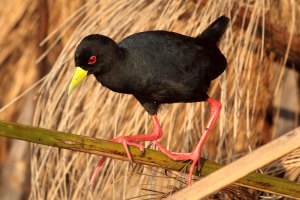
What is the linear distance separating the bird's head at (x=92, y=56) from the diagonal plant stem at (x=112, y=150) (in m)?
0.38

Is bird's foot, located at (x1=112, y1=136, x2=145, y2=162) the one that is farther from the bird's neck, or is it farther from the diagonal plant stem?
the bird's neck

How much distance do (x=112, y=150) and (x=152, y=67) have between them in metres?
0.48

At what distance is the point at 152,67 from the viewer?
202 cm

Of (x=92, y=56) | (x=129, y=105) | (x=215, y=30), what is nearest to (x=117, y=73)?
(x=92, y=56)

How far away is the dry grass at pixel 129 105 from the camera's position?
91.8 inches

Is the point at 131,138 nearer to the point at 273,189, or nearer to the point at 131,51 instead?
the point at 131,51

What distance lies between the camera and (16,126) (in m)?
1.42

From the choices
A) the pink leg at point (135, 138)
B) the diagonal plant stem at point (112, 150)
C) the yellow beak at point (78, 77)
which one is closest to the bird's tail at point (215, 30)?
the pink leg at point (135, 138)

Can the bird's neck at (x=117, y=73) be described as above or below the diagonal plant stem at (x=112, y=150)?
above

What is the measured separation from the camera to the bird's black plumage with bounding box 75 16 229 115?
6.59 ft

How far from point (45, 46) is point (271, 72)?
1.23 meters

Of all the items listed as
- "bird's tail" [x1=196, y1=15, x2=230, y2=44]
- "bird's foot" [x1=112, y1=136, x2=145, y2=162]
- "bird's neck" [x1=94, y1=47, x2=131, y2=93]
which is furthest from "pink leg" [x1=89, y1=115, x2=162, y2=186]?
"bird's tail" [x1=196, y1=15, x2=230, y2=44]

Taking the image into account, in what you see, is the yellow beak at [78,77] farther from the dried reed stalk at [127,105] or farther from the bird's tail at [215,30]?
the bird's tail at [215,30]

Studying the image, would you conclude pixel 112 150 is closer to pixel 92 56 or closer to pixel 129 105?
pixel 92 56
